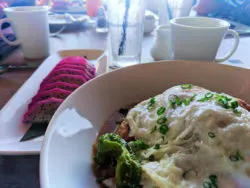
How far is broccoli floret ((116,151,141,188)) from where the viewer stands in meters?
0.50

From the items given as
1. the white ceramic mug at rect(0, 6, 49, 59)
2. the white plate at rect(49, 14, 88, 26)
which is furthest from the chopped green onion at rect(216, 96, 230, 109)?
the white plate at rect(49, 14, 88, 26)

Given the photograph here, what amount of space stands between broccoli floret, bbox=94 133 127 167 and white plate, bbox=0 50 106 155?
18 centimetres

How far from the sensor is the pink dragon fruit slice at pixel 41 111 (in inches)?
32.2

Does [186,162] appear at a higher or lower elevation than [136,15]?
lower

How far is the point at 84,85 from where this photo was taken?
737 millimetres

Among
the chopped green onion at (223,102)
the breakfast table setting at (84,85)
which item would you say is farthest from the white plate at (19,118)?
the chopped green onion at (223,102)

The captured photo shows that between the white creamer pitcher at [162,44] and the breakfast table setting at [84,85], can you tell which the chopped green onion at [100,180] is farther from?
the white creamer pitcher at [162,44]

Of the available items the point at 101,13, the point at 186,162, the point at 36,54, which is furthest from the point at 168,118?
the point at 101,13

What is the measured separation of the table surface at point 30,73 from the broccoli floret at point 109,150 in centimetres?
21

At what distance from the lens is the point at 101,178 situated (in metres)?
0.55

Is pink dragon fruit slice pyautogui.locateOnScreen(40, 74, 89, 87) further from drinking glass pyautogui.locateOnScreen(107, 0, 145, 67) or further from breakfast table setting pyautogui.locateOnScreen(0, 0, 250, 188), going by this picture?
drinking glass pyautogui.locateOnScreen(107, 0, 145, 67)

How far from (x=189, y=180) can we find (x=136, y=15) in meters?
0.86

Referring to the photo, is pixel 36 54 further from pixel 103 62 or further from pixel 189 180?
pixel 189 180

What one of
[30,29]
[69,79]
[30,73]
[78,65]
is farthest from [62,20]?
[69,79]
